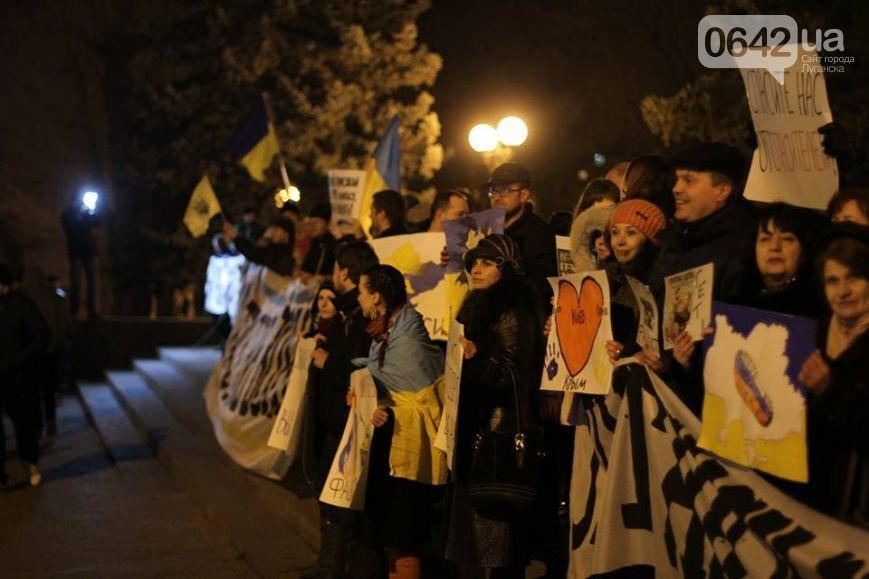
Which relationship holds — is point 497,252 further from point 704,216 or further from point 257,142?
point 257,142

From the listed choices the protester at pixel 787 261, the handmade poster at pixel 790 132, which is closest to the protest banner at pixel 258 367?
the handmade poster at pixel 790 132

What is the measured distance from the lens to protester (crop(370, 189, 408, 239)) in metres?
8.99

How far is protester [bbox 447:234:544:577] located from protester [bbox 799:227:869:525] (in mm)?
2045

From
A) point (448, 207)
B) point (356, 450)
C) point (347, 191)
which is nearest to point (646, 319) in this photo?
point (356, 450)

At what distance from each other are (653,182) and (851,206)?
1.30 meters

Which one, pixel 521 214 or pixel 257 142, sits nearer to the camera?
pixel 521 214

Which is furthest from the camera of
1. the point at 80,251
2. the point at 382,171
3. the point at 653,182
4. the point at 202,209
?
the point at 80,251

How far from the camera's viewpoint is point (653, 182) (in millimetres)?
6059

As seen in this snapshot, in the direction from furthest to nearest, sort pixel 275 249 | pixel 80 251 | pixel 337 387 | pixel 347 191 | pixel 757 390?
pixel 80 251
pixel 275 249
pixel 347 191
pixel 337 387
pixel 757 390

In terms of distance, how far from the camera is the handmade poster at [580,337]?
17.6 feet

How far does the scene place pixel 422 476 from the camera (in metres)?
6.48

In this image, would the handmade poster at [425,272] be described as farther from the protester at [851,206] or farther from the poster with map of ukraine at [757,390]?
the poster with map of ukraine at [757,390]

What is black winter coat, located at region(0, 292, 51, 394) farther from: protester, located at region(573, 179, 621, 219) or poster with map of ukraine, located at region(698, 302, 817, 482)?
poster with map of ukraine, located at region(698, 302, 817, 482)
